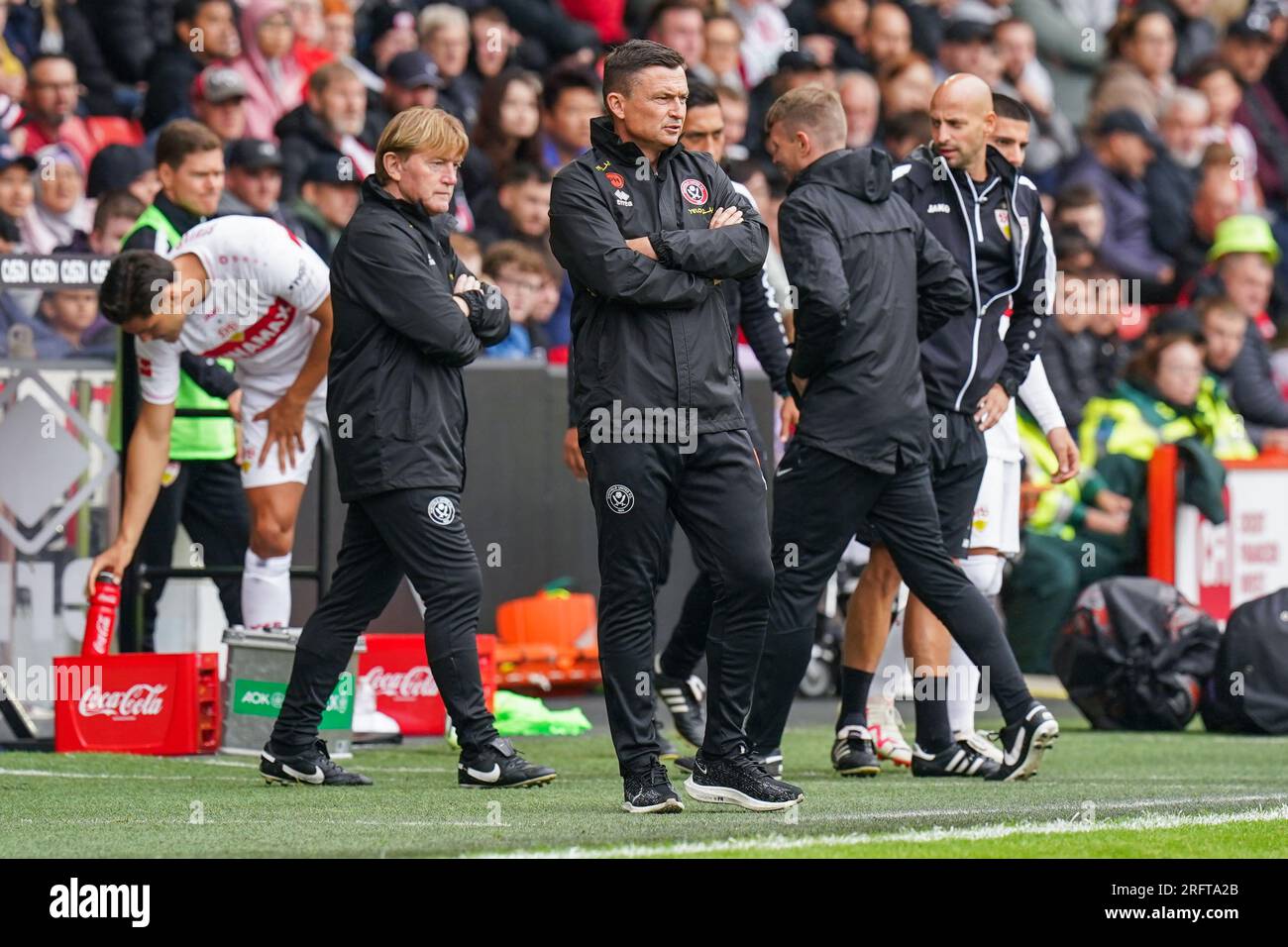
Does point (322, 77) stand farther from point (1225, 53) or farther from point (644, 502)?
point (1225, 53)

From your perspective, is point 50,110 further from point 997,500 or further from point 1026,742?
point 1026,742

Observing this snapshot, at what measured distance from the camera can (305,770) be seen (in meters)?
8.01

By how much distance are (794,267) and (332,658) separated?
1949 mm

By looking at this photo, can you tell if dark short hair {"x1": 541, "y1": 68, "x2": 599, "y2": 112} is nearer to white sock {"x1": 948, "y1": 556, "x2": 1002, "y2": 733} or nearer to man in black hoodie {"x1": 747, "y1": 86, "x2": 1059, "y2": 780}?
white sock {"x1": 948, "y1": 556, "x2": 1002, "y2": 733}

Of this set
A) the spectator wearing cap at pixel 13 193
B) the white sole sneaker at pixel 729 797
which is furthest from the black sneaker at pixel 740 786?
the spectator wearing cap at pixel 13 193

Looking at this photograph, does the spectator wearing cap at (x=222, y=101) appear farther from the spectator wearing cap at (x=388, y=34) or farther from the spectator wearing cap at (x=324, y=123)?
the spectator wearing cap at (x=388, y=34)

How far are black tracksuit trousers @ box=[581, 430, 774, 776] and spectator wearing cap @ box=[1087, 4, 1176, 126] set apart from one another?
11972 millimetres

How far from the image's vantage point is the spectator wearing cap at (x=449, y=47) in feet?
48.3

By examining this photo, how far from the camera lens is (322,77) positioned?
13281mm

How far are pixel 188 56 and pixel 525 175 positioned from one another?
196 cm

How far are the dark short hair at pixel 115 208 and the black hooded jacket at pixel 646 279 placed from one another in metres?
5.05

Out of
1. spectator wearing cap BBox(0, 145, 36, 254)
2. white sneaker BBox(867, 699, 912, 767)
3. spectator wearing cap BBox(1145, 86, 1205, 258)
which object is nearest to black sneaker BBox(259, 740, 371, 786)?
Answer: white sneaker BBox(867, 699, 912, 767)

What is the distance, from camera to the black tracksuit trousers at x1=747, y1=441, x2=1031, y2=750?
7.67 metres
